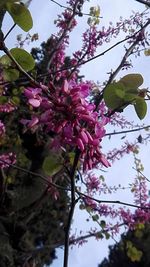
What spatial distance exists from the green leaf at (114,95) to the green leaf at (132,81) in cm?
5

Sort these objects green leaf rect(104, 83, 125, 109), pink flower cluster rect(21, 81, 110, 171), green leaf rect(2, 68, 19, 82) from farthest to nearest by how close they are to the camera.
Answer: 1. green leaf rect(2, 68, 19, 82)
2. green leaf rect(104, 83, 125, 109)
3. pink flower cluster rect(21, 81, 110, 171)

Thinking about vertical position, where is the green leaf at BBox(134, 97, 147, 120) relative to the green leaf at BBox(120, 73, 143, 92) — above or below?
below

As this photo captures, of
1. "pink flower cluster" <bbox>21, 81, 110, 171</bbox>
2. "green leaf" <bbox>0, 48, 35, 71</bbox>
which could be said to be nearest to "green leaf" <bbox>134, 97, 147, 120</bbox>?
"pink flower cluster" <bbox>21, 81, 110, 171</bbox>

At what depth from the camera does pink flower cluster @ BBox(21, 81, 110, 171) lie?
3.84ft

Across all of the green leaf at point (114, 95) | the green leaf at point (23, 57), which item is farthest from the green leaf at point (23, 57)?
the green leaf at point (114, 95)

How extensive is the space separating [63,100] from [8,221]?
3.88 m

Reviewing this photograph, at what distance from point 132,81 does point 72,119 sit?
29 centimetres

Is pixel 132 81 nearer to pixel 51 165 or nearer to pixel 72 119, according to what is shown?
pixel 72 119

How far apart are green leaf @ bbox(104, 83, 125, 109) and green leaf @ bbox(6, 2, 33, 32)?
0.90ft

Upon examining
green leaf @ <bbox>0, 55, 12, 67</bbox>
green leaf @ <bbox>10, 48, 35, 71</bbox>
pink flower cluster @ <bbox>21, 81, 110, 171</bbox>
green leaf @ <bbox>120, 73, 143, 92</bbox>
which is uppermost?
green leaf @ <bbox>0, 55, 12, 67</bbox>

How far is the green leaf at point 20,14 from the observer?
1.26 metres

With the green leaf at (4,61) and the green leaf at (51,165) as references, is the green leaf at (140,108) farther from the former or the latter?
the green leaf at (4,61)

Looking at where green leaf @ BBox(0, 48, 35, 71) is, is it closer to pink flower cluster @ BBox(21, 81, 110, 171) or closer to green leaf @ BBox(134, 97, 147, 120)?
pink flower cluster @ BBox(21, 81, 110, 171)

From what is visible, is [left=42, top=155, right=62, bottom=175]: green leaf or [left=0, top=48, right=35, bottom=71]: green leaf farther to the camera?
[left=42, top=155, right=62, bottom=175]: green leaf
